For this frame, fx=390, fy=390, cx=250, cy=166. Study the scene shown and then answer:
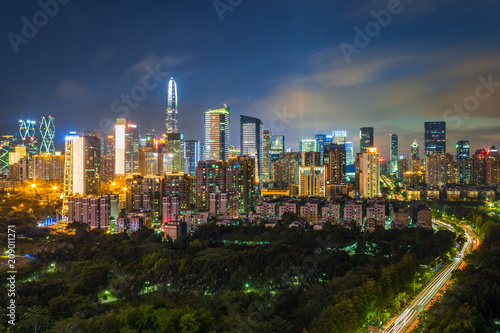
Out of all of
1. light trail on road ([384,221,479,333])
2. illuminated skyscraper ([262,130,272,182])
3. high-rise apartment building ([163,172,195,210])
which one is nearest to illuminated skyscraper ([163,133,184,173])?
illuminated skyscraper ([262,130,272,182])

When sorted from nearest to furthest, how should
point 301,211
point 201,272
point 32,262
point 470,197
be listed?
point 201,272 < point 32,262 < point 301,211 < point 470,197

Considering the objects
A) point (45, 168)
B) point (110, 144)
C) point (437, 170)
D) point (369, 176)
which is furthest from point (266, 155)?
point (45, 168)

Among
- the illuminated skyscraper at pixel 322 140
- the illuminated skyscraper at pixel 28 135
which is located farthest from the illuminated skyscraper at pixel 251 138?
the illuminated skyscraper at pixel 28 135

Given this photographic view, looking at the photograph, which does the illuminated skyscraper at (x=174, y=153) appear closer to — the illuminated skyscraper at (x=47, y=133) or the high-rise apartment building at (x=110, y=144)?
the high-rise apartment building at (x=110, y=144)

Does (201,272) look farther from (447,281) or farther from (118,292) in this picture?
(447,281)

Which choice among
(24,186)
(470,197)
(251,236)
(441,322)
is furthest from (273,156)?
(441,322)
